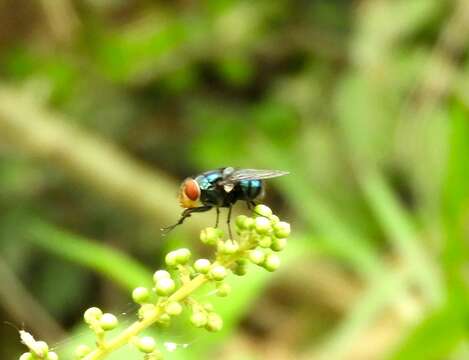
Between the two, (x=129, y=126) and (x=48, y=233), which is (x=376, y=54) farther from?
(x=48, y=233)

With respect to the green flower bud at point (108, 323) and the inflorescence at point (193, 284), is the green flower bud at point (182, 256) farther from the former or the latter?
the green flower bud at point (108, 323)

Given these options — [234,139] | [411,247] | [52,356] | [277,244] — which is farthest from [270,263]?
[234,139]

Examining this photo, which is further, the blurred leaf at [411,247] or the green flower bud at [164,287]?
the blurred leaf at [411,247]

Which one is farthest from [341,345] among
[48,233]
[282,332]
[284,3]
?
[284,3]

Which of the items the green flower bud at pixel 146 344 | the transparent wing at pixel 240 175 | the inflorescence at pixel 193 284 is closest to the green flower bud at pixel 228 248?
the inflorescence at pixel 193 284

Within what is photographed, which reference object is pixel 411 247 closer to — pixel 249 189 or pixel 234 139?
pixel 234 139

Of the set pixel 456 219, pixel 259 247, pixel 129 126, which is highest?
pixel 129 126

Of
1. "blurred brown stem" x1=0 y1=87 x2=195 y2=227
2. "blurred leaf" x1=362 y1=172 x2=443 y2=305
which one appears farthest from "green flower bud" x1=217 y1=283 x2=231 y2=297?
"blurred brown stem" x1=0 y1=87 x2=195 y2=227
